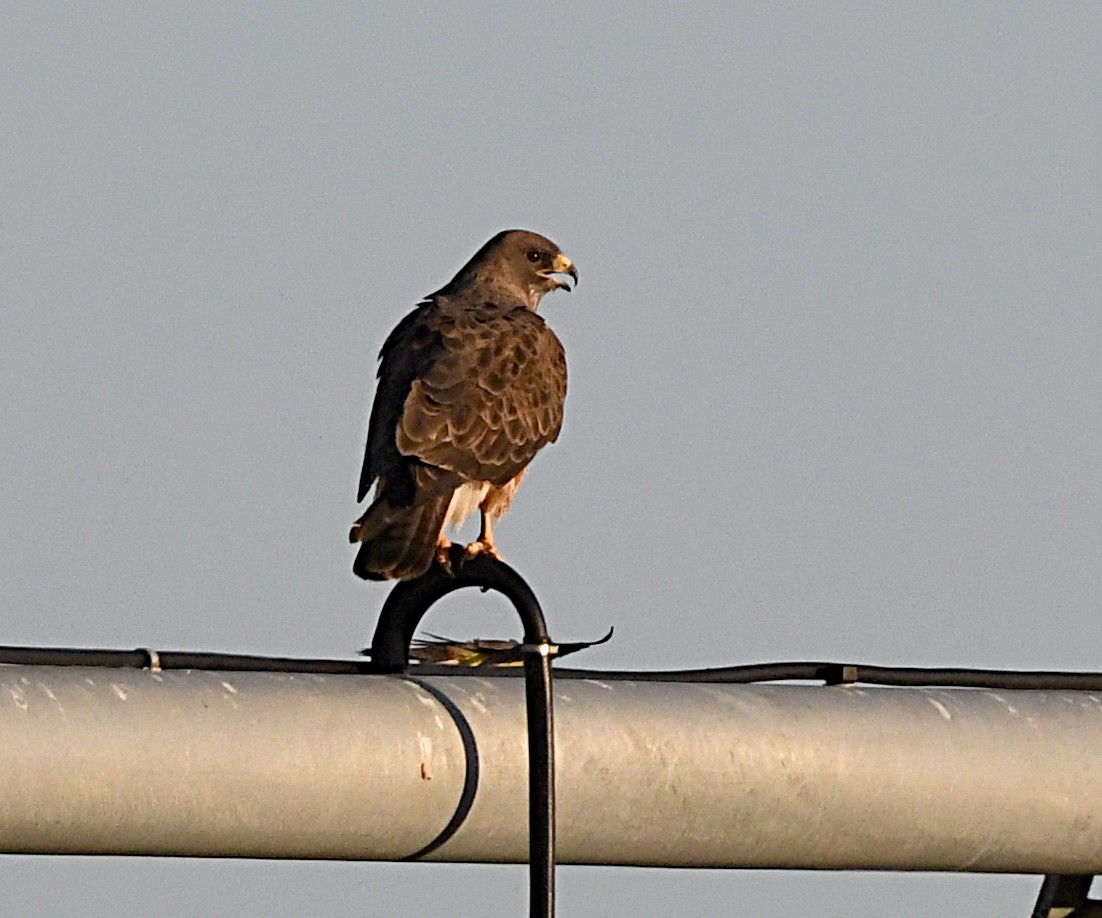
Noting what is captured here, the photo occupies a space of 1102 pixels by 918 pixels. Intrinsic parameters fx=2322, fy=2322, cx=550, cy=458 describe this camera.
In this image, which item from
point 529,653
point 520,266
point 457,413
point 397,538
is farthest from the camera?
point 520,266

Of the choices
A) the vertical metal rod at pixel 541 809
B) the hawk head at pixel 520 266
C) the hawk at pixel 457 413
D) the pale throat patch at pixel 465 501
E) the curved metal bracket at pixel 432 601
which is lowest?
the vertical metal rod at pixel 541 809

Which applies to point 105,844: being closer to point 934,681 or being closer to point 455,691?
point 455,691

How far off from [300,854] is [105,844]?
224 millimetres

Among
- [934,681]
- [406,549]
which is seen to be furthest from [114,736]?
[406,549]

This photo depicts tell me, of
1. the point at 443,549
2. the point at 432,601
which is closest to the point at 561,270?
the point at 443,549

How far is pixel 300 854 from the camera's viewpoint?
2449mm

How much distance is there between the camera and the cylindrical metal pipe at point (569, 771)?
231 centimetres

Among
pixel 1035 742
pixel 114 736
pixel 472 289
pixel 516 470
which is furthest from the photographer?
pixel 472 289

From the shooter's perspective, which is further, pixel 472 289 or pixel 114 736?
pixel 472 289

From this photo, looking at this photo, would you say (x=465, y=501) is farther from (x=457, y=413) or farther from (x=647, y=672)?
(x=647, y=672)

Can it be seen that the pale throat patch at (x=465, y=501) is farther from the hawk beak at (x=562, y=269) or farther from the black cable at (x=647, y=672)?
the black cable at (x=647, y=672)

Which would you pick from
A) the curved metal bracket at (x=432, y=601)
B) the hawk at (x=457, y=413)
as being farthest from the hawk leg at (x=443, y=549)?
the curved metal bracket at (x=432, y=601)

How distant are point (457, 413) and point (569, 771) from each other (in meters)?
5.11

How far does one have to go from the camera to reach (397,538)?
21.0ft
